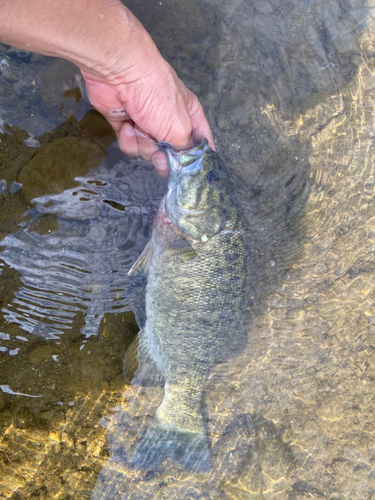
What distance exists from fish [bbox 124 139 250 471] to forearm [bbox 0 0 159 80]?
81 cm

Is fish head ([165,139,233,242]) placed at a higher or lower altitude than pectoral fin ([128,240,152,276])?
higher

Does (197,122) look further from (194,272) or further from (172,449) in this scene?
(172,449)

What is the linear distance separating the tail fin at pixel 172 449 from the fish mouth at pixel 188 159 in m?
2.33

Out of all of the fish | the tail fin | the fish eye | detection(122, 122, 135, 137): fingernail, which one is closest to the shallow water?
the tail fin

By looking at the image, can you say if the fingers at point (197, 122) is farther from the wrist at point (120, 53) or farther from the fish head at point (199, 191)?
the wrist at point (120, 53)

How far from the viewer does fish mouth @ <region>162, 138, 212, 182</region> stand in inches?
114

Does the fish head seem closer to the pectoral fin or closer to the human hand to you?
the human hand

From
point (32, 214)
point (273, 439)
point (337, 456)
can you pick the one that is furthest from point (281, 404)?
point (32, 214)

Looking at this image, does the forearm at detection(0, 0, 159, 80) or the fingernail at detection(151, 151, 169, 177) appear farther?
the fingernail at detection(151, 151, 169, 177)

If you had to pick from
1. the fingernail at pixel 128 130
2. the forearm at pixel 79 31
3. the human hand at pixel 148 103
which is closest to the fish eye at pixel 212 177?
the human hand at pixel 148 103

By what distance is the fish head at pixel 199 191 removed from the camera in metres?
2.91

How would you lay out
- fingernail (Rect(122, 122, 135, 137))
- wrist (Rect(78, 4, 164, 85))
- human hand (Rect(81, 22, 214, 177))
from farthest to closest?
1. fingernail (Rect(122, 122, 135, 137))
2. human hand (Rect(81, 22, 214, 177))
3. wrist (Rect(78, 4, 164, 85))

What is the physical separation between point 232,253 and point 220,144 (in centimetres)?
130

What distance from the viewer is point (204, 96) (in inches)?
141
